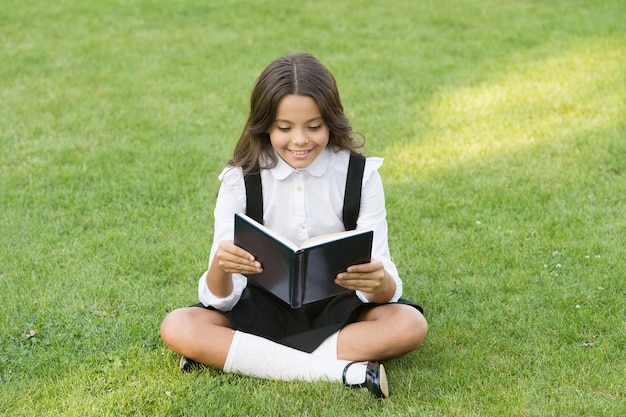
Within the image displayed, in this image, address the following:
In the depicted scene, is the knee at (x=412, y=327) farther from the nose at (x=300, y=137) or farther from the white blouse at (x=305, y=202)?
the nose at (x=300, y=137)

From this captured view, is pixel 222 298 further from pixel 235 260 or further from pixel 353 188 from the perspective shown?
pixel 353 188

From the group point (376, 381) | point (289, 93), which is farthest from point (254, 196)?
point (376, 381)

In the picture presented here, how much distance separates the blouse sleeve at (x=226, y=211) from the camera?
10.9 ft

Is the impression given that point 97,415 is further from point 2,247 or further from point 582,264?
point 582,264

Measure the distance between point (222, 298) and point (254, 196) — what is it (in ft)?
1.31

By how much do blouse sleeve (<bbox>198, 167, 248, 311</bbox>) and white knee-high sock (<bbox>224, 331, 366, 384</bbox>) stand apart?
0.16 metres

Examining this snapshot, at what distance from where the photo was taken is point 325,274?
2.95 meters

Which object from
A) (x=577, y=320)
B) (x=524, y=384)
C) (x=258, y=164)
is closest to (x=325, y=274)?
(x=258, y=164)

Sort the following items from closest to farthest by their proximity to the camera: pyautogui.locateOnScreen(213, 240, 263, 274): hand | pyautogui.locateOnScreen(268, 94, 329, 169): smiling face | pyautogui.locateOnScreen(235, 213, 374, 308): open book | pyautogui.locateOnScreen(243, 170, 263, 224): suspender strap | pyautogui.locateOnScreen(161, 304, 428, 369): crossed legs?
pyautogui.locateOnScreen(235, 213, 374, 308): open book
pyautogui.locateOnScreen(213, 240, 263, 274): hand
pyautogui.locateOnScreen(268, 94, 329, 169): smiling face
pyautogui.locateOnScreen(161, 304, 428, 369): crossed legs
pyautogui.locateOnScreen(243, 170, 263, 224): suspender strap

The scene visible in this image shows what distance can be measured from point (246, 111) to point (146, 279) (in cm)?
239

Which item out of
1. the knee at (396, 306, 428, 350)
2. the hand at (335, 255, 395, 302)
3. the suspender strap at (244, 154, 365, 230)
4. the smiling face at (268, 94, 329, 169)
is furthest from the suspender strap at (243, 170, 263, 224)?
the knee at (396, 306, 428, 350)

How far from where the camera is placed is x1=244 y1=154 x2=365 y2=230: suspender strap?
3.36 m

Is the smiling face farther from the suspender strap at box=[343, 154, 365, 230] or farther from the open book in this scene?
the open book

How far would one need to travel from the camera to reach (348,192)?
3361 mm
